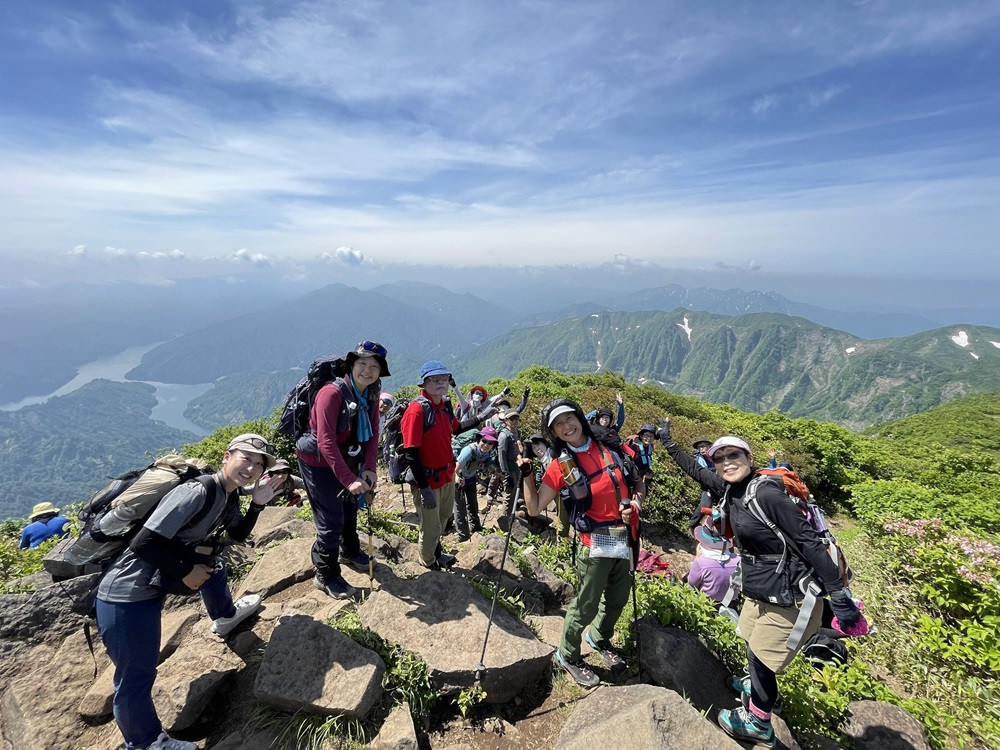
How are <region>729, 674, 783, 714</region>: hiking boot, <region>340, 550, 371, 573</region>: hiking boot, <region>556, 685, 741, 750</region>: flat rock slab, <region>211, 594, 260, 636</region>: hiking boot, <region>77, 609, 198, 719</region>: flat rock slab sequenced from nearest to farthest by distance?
1. <region>556, 685, 741, 750</region>: flat rock slab
2. <region>77, 609, 198, 719</region>: flat rock slab
3. <region>729, 674, 783, 714</region>: hiking boot
4. <region>211, 594, 260, 636</region>: hiking boot
5. <region>340, 550, 371, 573</region>: hiking boot

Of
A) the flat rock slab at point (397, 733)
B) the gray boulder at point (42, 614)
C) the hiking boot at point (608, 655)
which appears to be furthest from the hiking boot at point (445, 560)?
the gray boulder at point (42, 614)

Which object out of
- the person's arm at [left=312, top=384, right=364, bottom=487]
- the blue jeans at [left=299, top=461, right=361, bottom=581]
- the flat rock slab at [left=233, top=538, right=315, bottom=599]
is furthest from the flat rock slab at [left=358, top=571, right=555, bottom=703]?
the person's arm at [left=312, top=384, right=364, bottom=487]

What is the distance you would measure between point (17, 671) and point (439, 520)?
4375 mm

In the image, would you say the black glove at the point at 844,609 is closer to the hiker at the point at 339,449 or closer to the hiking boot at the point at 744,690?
the hiking boot at the point at 744,690

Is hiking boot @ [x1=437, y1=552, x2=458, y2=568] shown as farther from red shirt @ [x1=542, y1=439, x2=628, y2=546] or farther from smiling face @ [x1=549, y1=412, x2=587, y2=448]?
smiling face @ [x1=549, y1=412, x2=587, y2=448]

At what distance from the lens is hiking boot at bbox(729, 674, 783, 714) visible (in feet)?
14.1

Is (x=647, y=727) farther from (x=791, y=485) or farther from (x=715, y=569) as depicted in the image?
(x=715, y=569)

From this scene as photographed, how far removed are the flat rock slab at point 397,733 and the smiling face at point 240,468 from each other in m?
2.45

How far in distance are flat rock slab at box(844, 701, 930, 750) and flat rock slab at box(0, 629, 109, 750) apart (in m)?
7.50

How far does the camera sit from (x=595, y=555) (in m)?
4.34

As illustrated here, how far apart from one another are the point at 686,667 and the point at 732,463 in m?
2.53

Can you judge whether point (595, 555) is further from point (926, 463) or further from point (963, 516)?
point (926, 463)

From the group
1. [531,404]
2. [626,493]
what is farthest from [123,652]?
[531,404]

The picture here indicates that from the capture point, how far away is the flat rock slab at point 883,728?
4.45m
